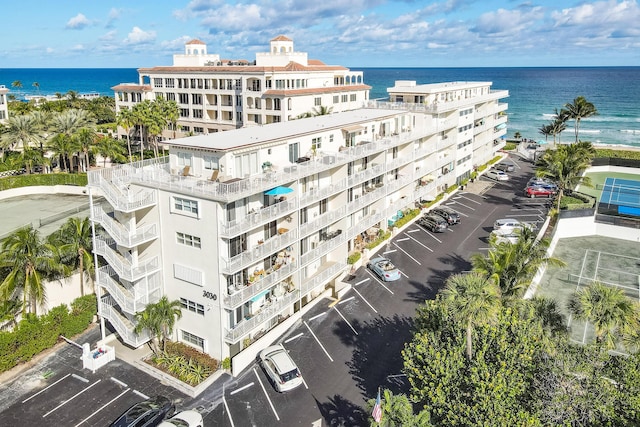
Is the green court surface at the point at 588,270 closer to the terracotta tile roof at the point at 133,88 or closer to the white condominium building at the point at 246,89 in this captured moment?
the white condominium building at the point at 246,89

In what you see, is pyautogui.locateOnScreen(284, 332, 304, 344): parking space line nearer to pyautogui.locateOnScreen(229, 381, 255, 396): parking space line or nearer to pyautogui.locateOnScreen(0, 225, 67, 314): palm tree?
pyautogui.locateOnScreen(229, 381, 255, 396): parking space line

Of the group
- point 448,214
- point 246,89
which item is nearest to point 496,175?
point 448,214

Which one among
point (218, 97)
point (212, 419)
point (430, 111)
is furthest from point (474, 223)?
point (218, 97)

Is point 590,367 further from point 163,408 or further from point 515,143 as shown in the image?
point 515,143

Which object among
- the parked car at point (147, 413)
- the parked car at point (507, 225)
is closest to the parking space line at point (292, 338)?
the parked car at point (147, 413)

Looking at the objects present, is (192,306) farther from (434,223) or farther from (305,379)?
(434,223)

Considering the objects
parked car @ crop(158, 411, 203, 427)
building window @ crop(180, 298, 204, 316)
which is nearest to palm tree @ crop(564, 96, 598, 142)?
building window @ crop(180, 298, 204, 316)

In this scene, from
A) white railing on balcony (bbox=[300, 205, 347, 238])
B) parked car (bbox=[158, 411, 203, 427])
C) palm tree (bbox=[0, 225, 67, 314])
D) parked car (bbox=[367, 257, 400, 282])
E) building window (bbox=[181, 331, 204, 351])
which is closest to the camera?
parked car (bbox=[158, 411, 203, 427])
